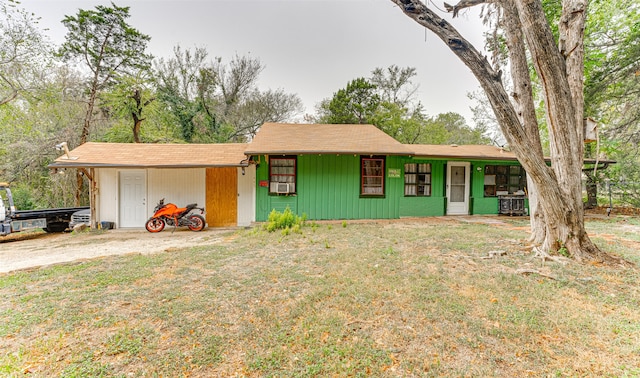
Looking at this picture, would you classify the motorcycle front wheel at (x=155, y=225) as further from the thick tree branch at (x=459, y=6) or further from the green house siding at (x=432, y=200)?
the thick tree branch at (x=459, y=6)

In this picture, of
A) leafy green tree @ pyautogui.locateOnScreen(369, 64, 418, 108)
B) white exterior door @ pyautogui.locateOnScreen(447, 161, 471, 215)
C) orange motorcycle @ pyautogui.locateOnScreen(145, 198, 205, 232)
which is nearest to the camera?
orange motorcycle @ pyautogui.locateOnScreen(145, 198, 205, 232)

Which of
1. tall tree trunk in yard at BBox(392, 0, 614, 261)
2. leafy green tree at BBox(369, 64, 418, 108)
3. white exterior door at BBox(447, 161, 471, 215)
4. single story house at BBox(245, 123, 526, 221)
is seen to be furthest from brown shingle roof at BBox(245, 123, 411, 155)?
leafy green tree at BBox(369, 64, 418, 108)

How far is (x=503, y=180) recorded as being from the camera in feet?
33.2

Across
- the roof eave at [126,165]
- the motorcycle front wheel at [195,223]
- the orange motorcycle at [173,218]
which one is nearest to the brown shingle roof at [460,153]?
the roof eave at [126,165]

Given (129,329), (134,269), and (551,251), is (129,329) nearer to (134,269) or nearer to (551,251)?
(134,269)

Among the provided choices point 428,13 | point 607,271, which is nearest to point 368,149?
point 428,13

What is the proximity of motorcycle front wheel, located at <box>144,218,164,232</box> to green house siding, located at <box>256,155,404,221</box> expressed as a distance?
288 cm

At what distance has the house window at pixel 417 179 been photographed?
374 inches

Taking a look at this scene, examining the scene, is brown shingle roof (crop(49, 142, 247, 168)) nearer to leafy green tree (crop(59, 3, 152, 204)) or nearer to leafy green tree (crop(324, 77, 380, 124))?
leafy green tree (crop(59, 3, 152, 204))

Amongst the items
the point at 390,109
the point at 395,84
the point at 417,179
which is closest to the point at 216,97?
the point at 390,109

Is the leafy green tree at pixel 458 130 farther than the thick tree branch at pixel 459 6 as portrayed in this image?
Yes

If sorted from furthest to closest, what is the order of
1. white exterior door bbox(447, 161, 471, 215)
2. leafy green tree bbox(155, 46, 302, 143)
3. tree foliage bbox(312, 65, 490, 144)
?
1. tree foliage bbox(312, 65, 490, 144)
2. leafy green tree bbox(155, 46, 302, 143)
3. white exterior door bbox(447, 161, 471, 215)

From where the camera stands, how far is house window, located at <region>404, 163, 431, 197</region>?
9492 mm

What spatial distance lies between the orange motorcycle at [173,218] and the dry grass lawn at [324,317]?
303 centimetres
